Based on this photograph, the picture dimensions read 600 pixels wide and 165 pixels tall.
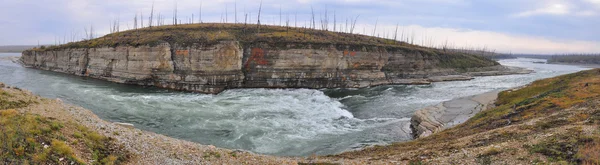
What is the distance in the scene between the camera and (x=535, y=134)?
14344 millimetres

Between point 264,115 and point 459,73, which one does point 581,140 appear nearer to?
point 264,115

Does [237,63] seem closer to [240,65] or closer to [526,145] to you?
[240,65]

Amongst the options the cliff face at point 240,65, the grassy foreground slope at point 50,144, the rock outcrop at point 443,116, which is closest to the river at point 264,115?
the rock outcrop at point 443,116

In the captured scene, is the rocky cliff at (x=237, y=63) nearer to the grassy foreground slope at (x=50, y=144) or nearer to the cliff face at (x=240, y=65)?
the cliff face at (x=240, y=65)

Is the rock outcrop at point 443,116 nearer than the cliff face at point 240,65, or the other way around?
the rock outcrop at point 443,116

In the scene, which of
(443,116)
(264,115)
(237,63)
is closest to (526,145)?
(443,116)

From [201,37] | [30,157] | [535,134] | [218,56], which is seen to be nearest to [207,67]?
[218,56]

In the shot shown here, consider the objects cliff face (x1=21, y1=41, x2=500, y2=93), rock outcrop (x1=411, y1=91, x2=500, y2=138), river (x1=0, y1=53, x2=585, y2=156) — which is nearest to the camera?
river (x1=0, y1=53, x2=585, y2=156)

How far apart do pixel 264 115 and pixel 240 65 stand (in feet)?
78.4

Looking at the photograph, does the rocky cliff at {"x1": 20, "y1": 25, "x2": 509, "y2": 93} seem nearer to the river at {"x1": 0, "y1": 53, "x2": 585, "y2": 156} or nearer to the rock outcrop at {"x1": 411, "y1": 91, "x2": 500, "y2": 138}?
the river at {"x1": 0, "y1": 53, "x2": 585, "y2": 156}

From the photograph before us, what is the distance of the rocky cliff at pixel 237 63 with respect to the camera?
166 ft

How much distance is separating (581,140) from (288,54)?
46046mm

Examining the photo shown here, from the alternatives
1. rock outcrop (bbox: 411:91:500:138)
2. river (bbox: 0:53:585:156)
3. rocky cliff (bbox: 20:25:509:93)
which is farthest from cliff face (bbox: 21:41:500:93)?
rock outcrop (bbox: 411:91:500:138)

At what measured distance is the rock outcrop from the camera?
80.1 feet
